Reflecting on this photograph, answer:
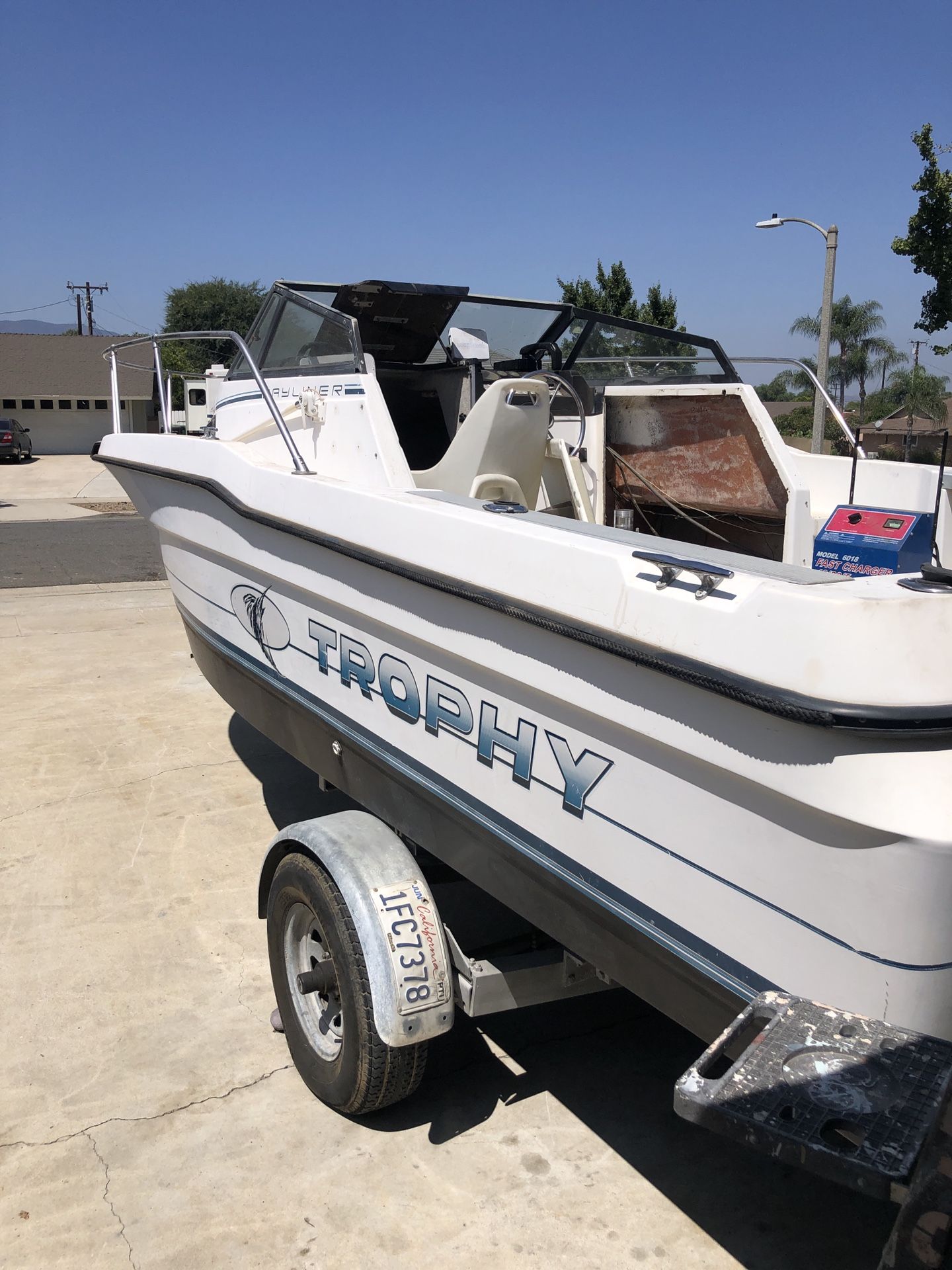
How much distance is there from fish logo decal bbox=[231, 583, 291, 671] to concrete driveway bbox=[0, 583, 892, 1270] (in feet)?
3.45

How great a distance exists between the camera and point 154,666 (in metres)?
6.91

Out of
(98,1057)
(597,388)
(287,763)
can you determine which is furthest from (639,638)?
(287,763)

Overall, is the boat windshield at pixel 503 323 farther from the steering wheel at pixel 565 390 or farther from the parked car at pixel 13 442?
the parked car at pixel 13 442

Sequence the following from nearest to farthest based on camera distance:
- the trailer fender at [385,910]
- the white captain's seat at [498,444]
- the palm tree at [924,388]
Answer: the trailer fender at [385,910] → the white captain's seat at [498,444] → the palm tree at [924,388]

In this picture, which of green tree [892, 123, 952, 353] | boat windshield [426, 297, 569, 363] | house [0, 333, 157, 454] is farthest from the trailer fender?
house [0, 333, 157, 454]

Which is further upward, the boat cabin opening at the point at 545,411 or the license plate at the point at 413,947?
the boat cabin opening at the point at 545,411

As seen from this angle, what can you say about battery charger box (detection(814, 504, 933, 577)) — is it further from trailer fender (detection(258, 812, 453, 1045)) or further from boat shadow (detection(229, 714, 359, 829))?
boat shadow (detection(229, 714, 359, 829))

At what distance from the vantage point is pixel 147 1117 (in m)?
2.66

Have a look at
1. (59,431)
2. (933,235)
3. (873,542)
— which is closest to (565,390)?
(873,542)

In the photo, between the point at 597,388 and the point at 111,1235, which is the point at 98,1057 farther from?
the point at 597,388

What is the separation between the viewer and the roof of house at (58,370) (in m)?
36.9

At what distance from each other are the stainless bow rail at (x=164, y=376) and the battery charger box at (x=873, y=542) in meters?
1.70

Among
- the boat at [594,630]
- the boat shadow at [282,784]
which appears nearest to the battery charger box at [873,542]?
the boat at [594,630]

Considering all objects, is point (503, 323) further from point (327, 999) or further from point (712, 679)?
point (712, 679)
